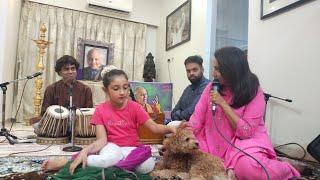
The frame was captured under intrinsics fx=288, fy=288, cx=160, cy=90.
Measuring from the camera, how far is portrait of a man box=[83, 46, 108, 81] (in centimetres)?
555

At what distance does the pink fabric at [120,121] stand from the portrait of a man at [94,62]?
3.78 m

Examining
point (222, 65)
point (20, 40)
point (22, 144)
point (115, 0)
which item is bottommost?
point (22, 144)

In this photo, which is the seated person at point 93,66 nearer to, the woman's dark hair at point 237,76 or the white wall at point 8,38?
the white wall at point 8,38

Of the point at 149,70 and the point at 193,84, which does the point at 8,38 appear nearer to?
the point at 149,70

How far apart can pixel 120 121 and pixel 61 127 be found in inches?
54.1

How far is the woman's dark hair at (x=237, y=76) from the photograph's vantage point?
1.72 m

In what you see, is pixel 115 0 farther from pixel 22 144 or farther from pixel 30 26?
pixel 22 144

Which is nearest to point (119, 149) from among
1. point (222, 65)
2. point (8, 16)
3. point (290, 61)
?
point (222, 65)

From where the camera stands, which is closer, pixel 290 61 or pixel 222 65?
pixel 222 65

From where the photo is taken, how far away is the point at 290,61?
272 centimetres

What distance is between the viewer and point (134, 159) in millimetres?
1675

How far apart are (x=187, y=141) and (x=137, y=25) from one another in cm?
492

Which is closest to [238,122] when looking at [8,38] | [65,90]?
[65,90]

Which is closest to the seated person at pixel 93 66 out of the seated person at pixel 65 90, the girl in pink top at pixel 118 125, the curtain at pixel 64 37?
the curtain at pixel 64 37
